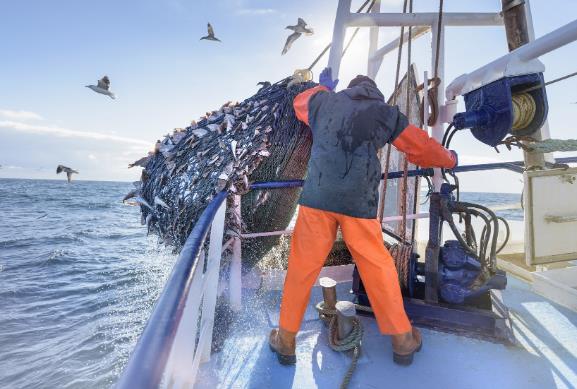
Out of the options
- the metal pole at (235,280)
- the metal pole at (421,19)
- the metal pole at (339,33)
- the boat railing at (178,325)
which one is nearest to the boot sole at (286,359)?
the boat railing at (178,325)

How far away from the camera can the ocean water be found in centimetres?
547

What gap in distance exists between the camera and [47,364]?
18.7 ft

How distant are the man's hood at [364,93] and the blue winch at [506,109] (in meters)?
1.03

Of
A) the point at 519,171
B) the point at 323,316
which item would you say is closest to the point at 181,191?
the point at 323,316

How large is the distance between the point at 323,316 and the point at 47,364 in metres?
5.30

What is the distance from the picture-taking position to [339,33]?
164 inches

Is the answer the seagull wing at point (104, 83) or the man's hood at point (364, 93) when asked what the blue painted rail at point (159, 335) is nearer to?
the man's hood at point (364, 93)

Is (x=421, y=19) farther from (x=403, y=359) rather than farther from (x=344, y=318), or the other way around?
(x=403, y=359)

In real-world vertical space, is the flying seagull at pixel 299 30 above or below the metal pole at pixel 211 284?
above

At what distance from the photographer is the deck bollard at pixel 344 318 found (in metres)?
2.59

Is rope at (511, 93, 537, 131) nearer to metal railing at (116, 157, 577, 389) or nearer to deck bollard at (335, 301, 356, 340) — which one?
deck bollard at (335, 301, 356, 340)

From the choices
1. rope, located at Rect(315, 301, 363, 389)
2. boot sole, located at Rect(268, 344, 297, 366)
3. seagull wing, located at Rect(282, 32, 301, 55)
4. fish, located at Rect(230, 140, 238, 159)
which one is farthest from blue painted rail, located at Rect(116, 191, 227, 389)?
seagull wing, located at Rect(282, 32, 301, 55)

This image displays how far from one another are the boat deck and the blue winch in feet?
5.61

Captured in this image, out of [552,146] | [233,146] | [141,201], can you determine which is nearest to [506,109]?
[552,146]
